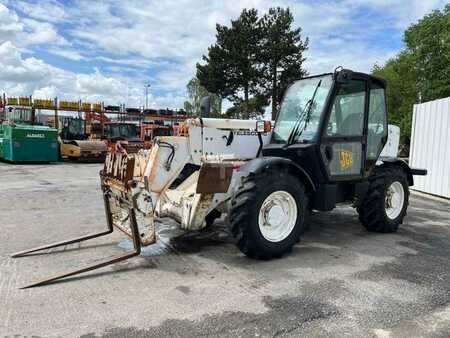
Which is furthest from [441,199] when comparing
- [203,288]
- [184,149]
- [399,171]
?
[203,288]

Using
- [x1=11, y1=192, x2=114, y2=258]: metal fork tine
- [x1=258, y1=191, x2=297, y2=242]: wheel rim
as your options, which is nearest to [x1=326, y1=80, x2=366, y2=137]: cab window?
[x1=258, y1=191, x2=297, y2=242]: wheel rim

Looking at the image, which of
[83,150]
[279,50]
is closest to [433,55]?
[279,50]

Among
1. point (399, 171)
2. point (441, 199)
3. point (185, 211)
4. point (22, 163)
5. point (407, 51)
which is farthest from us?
point (407, 51)

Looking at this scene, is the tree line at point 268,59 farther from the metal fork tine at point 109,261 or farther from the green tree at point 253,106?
the metal fork tine at point 109,261

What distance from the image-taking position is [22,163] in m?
18.6

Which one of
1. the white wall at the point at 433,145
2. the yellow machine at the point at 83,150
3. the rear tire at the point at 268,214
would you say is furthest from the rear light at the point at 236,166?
the yellow machine at the point at 83,150

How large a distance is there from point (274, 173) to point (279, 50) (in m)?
27.4

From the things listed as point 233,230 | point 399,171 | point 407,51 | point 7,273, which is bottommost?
point 7,273

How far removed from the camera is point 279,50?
1198 inches

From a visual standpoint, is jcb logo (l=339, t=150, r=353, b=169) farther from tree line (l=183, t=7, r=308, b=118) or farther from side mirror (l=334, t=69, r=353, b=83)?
tree line (l=183, t=7, r=308, b=118)

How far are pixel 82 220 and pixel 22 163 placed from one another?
45.0 feet

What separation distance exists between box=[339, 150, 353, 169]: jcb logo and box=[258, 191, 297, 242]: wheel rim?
1.12 meters

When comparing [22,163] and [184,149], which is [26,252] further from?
[22,163]

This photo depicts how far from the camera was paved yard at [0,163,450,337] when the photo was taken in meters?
3.18
